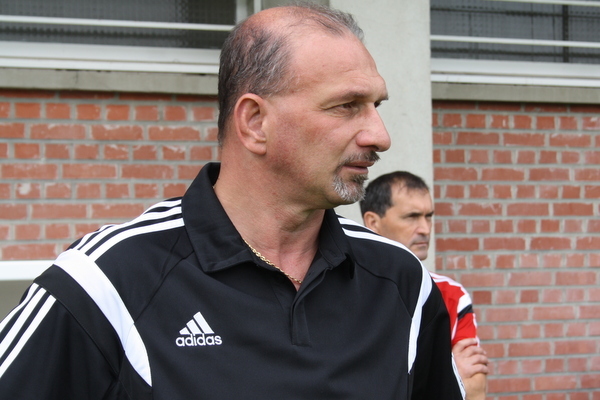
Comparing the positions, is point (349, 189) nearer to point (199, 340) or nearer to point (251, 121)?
point (251, 121)

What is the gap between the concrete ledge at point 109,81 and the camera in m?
3.97

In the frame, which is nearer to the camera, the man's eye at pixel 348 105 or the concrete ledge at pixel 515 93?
the man's eye at pixel 348 105

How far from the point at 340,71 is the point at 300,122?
0.15 metres

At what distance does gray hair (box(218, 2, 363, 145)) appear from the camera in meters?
1.75

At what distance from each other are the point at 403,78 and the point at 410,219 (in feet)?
2.71

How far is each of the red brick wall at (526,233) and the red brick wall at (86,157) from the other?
5.18ft

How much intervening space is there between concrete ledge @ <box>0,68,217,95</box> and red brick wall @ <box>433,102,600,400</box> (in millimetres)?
1517

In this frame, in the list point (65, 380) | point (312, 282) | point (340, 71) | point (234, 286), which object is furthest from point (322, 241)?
point (65, 380)

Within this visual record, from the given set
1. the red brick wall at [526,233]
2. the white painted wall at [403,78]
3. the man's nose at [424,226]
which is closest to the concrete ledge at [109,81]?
the white painted wall at [403,78]

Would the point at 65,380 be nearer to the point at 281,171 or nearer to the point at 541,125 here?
the point at 281,171

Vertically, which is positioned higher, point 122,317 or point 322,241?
point 322,241

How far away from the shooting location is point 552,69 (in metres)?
4.92

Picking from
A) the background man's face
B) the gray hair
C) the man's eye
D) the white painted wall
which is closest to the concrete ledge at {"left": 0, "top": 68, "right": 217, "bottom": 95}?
the white painted wall

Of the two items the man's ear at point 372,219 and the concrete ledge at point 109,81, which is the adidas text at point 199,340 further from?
the concrete ledge at point 109,81
